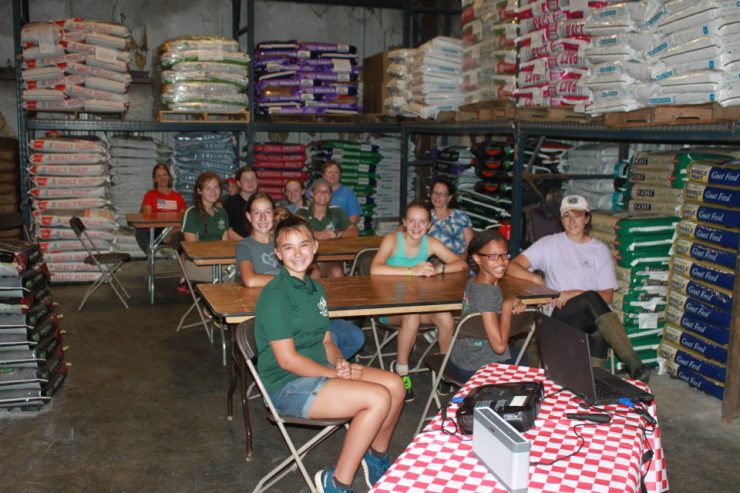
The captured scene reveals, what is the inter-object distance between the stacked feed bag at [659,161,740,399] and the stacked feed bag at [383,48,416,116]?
4674mm

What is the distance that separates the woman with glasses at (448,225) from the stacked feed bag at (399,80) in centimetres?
338

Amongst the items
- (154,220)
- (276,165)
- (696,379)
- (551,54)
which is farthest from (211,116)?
(696,379)

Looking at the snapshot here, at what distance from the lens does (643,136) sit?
5535 millimetres

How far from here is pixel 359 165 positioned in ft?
36.4

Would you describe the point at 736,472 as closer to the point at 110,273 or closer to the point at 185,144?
the point at 110,273

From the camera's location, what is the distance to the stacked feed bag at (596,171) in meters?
7.53

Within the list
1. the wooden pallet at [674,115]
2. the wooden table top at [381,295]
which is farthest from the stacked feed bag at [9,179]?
the wooden pallet at [674,115]

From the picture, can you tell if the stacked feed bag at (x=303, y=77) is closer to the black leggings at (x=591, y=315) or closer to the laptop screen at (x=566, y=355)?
the black leggings at (x=591, y=315)

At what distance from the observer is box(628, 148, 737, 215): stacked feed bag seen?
5883 millimetres

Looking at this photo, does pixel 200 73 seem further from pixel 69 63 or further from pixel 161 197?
pixel 161 197

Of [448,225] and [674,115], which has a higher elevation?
[674,115]

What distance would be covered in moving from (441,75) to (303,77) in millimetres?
2406

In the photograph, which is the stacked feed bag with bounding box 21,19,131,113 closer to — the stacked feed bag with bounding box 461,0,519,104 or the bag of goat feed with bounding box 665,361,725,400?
the stacked feed bag with bounding box 461,0,519,104

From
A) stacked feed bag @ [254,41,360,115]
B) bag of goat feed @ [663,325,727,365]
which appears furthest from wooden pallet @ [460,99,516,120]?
stacked feed bag @ [254,41,360,115]
